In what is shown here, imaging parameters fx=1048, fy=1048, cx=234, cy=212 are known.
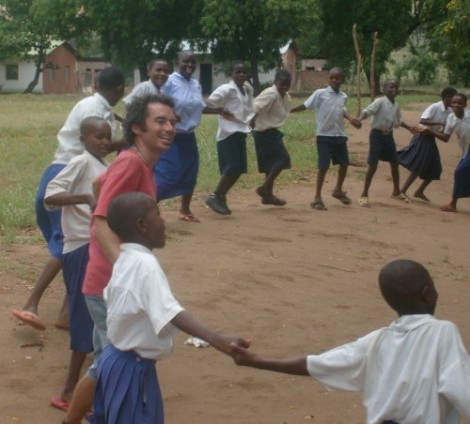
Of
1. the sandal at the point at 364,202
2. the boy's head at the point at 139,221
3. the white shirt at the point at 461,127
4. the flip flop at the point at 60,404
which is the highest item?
the boy's head at the point at 139,221

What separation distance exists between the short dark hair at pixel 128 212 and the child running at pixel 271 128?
274 inches

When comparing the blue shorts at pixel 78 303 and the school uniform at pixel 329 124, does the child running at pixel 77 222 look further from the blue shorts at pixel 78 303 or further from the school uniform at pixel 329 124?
the school uniform at pixel 329 124

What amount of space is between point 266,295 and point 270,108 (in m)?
3.82

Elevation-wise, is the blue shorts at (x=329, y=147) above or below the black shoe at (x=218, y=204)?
above

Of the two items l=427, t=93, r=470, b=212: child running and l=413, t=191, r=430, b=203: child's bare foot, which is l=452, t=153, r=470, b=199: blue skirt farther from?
l=413, t=191, r=430, b=203: child's bare foot

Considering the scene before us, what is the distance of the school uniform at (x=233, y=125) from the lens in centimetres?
1042

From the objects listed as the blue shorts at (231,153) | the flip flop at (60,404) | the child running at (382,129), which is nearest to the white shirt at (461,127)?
the child running at (382,129)

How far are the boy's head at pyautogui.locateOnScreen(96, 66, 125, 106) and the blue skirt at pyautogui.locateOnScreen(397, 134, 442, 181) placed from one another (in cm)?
714

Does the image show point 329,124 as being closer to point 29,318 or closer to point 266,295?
point 266,295

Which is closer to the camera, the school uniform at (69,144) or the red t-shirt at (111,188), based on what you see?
the red t-shirt at (111,188)

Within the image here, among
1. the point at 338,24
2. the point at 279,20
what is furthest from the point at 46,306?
the point at 338,24

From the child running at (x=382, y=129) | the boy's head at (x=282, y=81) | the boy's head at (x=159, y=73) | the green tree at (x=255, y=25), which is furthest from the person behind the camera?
the green tree at (x=255, y=25)

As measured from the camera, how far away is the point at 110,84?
6.29m

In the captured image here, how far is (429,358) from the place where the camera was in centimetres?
335
